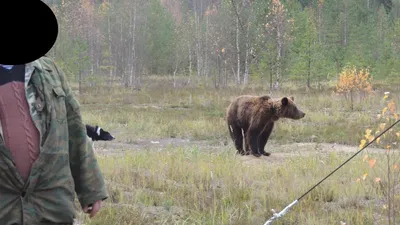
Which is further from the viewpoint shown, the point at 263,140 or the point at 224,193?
the point at 263,140

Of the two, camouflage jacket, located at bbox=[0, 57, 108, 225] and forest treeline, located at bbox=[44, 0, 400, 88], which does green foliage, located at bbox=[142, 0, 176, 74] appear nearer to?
forest treeline, located at bbox=[44, 0, 400, 88]

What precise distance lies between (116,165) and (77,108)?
505 centimetres

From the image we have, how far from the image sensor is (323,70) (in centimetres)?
3366

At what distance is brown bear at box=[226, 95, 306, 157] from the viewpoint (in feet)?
37.3

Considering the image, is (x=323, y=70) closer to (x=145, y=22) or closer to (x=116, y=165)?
(x=145, y=22)

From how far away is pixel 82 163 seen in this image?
9.96ft

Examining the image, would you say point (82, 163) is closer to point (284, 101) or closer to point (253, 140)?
point (253, 140)

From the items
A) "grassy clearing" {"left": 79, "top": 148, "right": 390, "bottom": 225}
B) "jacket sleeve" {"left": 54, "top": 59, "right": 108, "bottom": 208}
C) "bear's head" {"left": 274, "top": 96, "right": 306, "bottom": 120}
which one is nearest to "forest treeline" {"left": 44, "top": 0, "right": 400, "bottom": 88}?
"bear's head" {"left": 274, "top": 96, "right": 306, "bottom": 120}

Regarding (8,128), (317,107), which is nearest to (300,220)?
(8,128)

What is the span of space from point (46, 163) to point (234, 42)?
114 feet

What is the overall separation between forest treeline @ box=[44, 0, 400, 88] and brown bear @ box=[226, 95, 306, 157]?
1909 centimetres

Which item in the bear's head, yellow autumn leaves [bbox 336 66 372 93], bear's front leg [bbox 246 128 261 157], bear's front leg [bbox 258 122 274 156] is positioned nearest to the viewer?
bear's front leg [bbox 246 128 261 157]

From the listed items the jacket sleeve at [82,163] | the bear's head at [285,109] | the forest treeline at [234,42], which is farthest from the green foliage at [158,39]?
the jacket sleeve at [82,163]

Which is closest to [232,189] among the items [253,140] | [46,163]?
[46,163]
